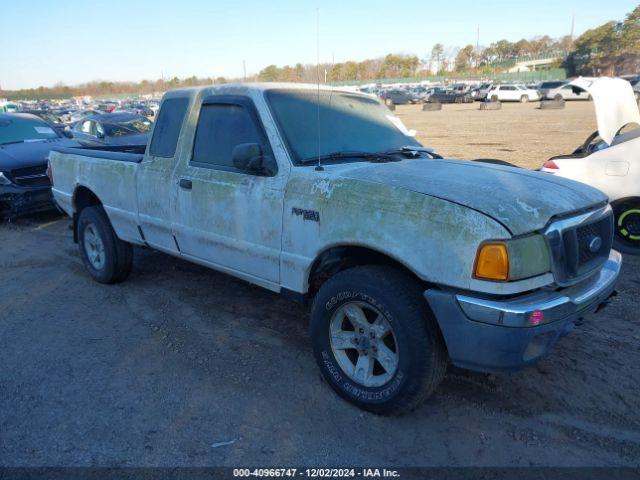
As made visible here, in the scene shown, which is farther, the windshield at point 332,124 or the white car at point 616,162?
the white car at point 616,162

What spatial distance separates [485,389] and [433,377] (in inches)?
29.2

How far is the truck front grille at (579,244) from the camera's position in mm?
2547

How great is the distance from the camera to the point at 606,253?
9.77 feet

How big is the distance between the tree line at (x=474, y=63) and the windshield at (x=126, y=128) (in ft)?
6.12

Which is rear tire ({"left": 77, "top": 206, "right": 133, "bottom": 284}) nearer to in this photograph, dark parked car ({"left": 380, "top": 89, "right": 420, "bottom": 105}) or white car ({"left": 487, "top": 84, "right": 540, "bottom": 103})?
white car ({"left": 487, "top": 84, "right": 540, "bottom": 103})

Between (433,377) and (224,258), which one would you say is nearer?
(433,377)

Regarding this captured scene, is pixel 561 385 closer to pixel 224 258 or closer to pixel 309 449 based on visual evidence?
pixel 309 449

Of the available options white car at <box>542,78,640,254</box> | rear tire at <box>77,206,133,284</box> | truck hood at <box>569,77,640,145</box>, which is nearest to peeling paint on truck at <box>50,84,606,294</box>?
rear tire at <box>77,206,133,284</box>

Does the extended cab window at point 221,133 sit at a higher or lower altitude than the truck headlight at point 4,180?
higher

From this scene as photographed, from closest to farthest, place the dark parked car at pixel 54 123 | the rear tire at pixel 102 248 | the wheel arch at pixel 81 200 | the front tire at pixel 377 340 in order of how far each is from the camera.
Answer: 1. the front tire at pixel 377 340
2. the rear tire at pixel 102 248
3. the wheel arch at pixel 81 200
4. the dark parked car at pixel 54 123

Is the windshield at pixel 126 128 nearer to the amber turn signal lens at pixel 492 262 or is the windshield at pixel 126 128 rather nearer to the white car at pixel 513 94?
the amber turn signal lens at pixel 492 262

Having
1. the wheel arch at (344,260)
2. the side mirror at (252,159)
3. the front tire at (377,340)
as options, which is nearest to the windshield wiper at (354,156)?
the side mirror at (252,159)

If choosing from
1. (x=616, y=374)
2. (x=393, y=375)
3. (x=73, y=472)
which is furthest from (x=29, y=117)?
(x=616, y=374)

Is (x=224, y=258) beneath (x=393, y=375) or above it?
above
